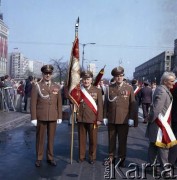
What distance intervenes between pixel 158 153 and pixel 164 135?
0.36 metres

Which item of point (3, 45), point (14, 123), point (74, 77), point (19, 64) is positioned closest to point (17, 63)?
point (19, 64)

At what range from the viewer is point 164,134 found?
21.0 ft

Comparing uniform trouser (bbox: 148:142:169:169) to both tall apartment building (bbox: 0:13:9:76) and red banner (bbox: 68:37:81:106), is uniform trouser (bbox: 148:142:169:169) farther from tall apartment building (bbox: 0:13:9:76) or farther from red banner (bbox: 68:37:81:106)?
tall apartment building (bbox: 0:13:9:76)

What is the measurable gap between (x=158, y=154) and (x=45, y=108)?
2.32 metres

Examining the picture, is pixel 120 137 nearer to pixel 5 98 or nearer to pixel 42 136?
pixel 42 136

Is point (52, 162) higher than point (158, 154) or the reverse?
the reverse

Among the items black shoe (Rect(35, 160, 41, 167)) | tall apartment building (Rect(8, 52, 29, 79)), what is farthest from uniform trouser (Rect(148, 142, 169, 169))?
tall apartment building (Rect(8, 52, 29, 79))

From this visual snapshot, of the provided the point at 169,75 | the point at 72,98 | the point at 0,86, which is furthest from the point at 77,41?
the point at 0,86

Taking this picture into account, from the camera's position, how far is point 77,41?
24.6ft

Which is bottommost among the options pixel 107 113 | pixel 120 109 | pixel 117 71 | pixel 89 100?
pixel 107 113

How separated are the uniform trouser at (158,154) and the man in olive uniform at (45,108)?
190 centimetres

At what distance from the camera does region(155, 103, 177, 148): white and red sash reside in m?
6.39

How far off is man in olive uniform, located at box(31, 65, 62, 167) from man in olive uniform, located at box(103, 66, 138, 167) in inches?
40.9

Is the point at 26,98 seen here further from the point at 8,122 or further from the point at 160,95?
the point at 160,95
